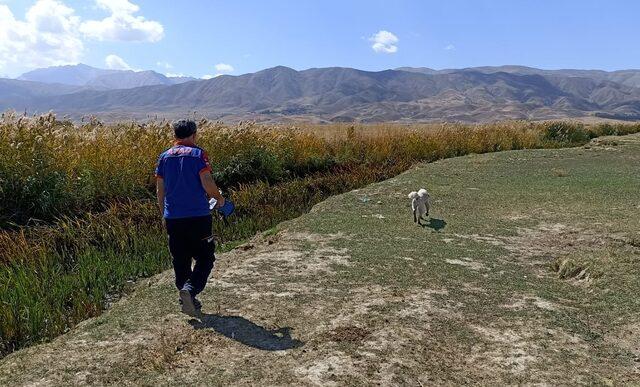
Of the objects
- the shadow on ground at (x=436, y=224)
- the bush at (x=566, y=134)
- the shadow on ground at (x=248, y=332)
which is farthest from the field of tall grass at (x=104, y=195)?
the bush at (x=566, y=134)

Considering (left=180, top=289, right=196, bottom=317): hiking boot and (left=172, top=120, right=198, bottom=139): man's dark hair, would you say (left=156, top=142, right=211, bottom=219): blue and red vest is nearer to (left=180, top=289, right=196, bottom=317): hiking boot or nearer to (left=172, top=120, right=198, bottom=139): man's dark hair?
(left=172, top=120, right=198, bottom=139): man's dark hair

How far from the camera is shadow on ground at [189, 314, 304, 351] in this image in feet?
15.7

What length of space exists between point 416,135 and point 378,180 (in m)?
6.46

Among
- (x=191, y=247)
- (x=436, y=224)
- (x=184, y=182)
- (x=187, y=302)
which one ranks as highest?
(x=184, y=182)

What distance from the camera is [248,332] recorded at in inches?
198

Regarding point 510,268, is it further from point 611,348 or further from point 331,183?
point 331,183

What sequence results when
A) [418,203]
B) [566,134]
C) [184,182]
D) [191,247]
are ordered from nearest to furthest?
[184,182] → [191,247] → [418,203] → [566,134]

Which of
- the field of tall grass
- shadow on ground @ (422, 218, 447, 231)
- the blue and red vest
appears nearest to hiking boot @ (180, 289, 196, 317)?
the blue and red vest

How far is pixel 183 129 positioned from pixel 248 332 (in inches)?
83.0

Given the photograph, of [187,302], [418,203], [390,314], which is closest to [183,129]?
[187,302]

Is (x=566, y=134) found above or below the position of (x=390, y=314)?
above

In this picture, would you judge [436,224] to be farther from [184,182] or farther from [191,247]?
[184,182]

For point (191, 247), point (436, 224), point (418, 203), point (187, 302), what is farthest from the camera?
point (418, 203)

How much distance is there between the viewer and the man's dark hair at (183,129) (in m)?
5.28
